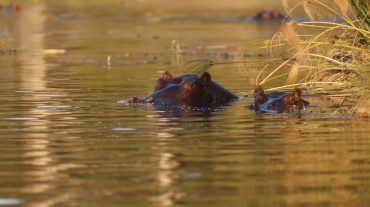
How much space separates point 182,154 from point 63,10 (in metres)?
48.0

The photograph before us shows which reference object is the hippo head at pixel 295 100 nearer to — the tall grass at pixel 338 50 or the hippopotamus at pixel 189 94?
the tall grass at pixel 338 50

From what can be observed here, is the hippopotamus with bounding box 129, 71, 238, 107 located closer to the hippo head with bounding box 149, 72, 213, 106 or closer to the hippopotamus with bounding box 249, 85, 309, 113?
the hippo head with bounding box 149, 72, 213, 106

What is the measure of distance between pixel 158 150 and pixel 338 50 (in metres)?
3.88

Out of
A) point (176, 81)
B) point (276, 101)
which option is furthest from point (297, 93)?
point (176, 81)

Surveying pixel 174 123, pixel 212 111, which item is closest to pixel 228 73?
pixel 212 111

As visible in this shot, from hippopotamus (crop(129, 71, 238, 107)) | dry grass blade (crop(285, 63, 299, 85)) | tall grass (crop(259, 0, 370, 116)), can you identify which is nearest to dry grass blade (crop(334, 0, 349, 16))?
tall grass (crop(259, 0, 370, 116))

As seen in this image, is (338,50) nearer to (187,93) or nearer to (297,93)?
(297,93)

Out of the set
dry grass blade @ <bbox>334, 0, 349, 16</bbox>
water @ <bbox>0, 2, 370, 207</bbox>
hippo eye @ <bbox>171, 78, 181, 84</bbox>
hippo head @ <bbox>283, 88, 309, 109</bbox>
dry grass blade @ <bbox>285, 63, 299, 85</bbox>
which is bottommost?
water @ <bbox>0, 2, 370, 207</bbox>

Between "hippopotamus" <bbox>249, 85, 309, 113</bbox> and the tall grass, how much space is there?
0.56 feet

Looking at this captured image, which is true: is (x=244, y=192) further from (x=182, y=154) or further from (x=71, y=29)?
(x=71, y=29)

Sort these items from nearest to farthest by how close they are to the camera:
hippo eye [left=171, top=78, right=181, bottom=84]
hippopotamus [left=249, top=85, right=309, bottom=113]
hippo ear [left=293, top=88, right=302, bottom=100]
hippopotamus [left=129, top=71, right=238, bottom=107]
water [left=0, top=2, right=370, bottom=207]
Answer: water [left=0, top=2, right=370, bottom=207] < hippo ear [left=293, top=88, right=302, bottom=100] < hippopotamus [left=249, top=85, right=309, bottom=113] < hippopotamus [left=129, top=71, right=238, bottom=107] < hippo eye [left=171, top=78, right=181, bottom=84]

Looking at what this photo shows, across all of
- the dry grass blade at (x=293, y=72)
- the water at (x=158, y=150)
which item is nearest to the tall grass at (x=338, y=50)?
the dry grass blade at (x=293, y=72)

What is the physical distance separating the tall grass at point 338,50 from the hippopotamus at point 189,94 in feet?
4.82

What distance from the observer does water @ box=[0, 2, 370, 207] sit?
23.9ft
